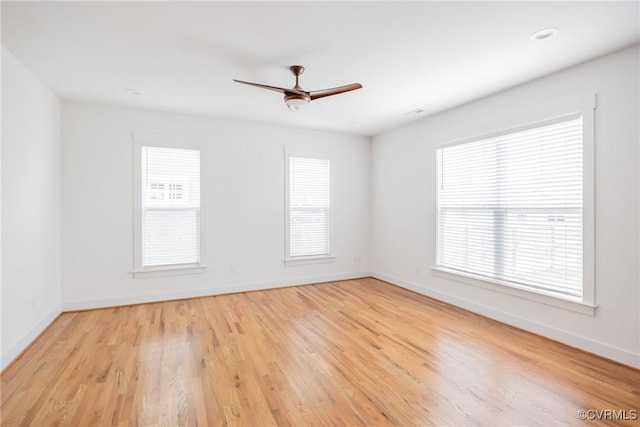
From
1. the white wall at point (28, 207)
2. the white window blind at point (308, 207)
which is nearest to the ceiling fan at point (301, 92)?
the white wall at point (28, 207)

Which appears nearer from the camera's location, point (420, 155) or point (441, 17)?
point (441, 17)

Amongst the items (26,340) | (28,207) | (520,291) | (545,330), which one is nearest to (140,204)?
(28,207)

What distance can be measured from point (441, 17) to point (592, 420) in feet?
9.74

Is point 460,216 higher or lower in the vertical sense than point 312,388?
higher

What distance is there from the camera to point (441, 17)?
226 cm

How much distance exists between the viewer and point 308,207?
18.4ft

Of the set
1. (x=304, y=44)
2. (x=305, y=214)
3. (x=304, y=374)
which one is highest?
(x=304, y=44)

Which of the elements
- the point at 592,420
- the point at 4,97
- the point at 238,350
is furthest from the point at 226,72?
the point at 592,420

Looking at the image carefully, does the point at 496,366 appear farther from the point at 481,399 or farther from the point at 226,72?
the point at 226,72

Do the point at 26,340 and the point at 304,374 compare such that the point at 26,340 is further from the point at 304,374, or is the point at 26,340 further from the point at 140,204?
the point at 304,374

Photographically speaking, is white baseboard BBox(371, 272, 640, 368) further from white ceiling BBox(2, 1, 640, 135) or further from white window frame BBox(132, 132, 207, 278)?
white window frame BBox(132, 132, 207, 278)

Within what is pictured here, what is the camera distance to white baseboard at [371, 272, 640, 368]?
2656 mm

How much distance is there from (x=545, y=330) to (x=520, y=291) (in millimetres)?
447

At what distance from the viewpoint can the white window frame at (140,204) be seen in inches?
171
